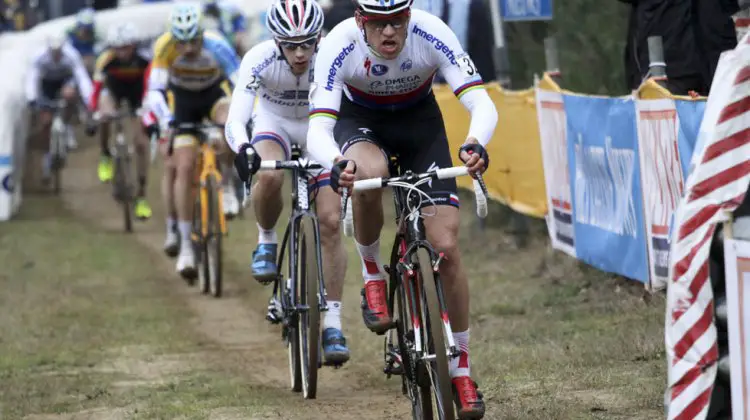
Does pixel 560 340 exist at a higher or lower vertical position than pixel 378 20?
lower

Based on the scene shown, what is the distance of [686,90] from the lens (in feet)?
30.5

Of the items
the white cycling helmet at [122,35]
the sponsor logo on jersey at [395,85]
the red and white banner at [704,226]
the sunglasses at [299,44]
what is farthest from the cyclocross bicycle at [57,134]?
the red and white banner at [704,226]

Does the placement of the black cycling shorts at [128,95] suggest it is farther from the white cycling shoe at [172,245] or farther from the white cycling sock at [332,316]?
the white cycling sock at [332,316]

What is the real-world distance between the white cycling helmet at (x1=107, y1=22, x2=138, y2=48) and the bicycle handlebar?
11.3m

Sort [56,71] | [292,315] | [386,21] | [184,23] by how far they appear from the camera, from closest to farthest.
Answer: [386,21] < [292,315] < [184,23] < [56,71]

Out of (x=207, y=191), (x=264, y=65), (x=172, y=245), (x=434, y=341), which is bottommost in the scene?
(x=172, y=245)

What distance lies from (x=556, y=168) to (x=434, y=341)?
17.5 feet

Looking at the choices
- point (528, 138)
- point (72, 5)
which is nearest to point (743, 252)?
point (528, 138)

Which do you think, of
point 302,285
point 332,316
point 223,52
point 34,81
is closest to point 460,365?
point 332,316

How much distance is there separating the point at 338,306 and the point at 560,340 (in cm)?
182

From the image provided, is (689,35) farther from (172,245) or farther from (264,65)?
(172,245)

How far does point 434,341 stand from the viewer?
615cm

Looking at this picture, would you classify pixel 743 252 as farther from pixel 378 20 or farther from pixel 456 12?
pixel 456 12

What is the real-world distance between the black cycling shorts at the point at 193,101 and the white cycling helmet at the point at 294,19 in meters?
4.70
